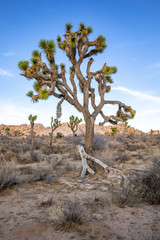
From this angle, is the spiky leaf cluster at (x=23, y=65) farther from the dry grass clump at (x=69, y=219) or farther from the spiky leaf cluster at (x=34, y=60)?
the dry grass clump at (x=69, y=219)

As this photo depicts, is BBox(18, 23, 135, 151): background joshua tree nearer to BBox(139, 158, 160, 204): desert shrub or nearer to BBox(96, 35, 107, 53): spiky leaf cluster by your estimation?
BBox(96, 35, 107, 53): spiky leaf cluster

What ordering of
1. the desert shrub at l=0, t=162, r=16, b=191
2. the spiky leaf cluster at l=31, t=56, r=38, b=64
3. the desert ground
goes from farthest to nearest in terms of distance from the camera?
1. the spiky leaf cluster at l=31, t=56, r=38, b=64
2. the desert shrub at l=0, t=162, r=16, b=191
3. the desert ground

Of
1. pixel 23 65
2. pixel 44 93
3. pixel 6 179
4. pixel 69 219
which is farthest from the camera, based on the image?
pixel 23 65

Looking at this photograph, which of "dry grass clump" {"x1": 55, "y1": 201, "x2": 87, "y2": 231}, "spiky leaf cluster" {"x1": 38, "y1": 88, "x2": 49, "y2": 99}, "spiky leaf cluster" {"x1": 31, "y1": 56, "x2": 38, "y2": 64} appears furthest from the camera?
"spiky leaf cluster" {"x1": 31, "y1": 56, "x2": 38, "y2": 64}

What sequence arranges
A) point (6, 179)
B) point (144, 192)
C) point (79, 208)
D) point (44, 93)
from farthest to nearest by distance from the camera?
point (44, 93) → point (6, 179) → point (144, 192) → point (79, 208)

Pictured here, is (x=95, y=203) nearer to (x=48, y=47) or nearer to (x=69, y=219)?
(x=69, y=219)

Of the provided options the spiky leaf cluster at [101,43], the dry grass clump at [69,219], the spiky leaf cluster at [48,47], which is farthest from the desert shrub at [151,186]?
the spiky leaf cluster at [48,47]

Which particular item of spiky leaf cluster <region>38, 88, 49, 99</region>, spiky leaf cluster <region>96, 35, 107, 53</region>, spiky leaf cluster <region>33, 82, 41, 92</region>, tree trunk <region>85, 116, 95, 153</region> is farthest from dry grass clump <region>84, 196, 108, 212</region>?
spiky leaf cluster <region>96, 35, 107, 53</region>

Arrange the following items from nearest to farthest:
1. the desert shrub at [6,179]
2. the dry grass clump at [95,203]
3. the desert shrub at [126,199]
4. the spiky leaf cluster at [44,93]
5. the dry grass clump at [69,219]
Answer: the dry grass clump at [69,219] → the dry grass clump at [95,203] → the desert shrub at [126,199] → the desert shrub at [6,179] → the spiky leaf cluster at [44,93]

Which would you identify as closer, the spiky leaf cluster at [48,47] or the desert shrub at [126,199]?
the desert shrub at [126,199]

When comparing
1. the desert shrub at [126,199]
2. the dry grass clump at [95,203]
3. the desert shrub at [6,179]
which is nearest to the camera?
the dry grass clump at [95,203]

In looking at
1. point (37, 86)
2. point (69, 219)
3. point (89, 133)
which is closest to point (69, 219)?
point (69, 219)

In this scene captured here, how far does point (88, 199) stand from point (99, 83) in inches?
221

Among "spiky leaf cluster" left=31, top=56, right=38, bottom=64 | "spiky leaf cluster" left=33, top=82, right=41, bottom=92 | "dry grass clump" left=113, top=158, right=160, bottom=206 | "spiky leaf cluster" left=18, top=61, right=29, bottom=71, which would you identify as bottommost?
"dry grass clump" left=113, top=158, right=160, bottom=206
